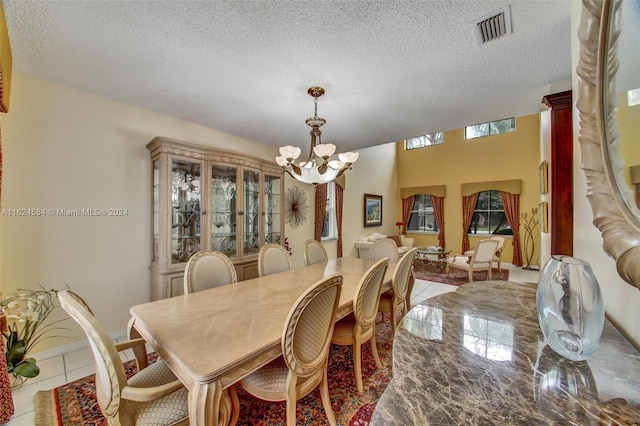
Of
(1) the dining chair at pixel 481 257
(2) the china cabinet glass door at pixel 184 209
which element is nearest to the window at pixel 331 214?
(1) the dining chair at pixel 481 257

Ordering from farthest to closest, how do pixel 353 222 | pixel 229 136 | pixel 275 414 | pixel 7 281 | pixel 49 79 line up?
pixel 353 222 < pixel 229 136 < pixel 49 79 < pixel 7 281 < pixel 275 414

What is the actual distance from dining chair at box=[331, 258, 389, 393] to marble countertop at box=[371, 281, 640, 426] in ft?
2.34

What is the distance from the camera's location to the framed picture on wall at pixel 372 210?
7.00 m

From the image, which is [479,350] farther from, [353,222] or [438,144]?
[438,144]

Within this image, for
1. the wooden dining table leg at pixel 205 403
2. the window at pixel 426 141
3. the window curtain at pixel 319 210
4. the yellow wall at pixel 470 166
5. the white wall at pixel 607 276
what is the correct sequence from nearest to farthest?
the white wall at pixel 607 276, the wooden dining table leg at pixel 205 403, the window curtain at pixel 319 210, the yellow wall at pixel 470 166, the window at pixel 426 141

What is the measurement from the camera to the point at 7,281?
218 cm

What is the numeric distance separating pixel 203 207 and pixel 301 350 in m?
2.37

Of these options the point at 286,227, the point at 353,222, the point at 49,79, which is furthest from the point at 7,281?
the point at 353,222

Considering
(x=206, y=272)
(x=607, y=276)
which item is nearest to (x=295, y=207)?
(x=206, y=272)

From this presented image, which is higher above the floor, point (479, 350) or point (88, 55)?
point (88, 55)

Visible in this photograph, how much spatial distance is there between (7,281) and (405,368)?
3314 mm

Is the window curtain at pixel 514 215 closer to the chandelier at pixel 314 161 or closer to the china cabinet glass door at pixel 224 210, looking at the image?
the chandelier at pixel 314 161

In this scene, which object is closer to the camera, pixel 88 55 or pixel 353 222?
pixel 88 55

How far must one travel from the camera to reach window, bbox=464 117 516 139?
6.80 meters
